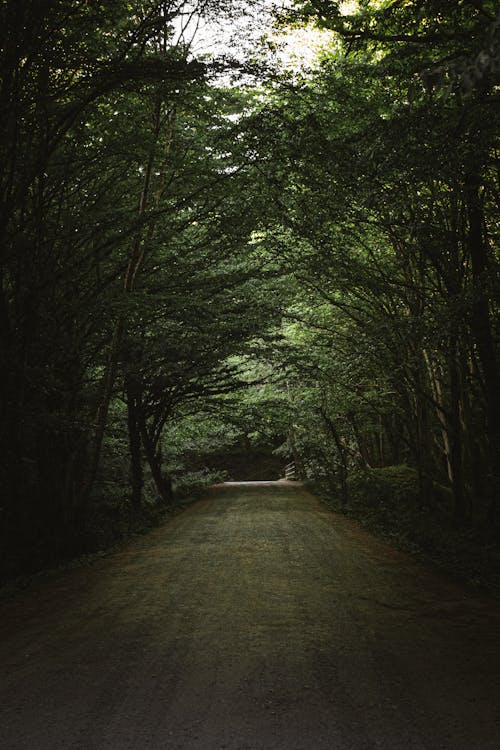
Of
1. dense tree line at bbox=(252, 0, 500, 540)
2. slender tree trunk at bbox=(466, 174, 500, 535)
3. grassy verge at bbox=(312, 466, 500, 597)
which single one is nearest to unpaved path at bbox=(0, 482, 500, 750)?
grassy verge at bbox=(312, 466, 500, 597)

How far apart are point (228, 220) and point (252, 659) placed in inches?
356

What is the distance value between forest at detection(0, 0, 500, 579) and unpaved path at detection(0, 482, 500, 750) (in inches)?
109

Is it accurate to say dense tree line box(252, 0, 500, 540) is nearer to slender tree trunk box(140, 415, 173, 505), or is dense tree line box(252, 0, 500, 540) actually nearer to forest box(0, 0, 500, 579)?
forest box(0, 0, 500, 579)

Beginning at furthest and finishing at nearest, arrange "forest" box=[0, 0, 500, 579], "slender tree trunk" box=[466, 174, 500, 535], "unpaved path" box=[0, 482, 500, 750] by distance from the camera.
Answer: "slender tree trunk" box=[466, 174, 500, 535] → "forest" box=[0, 0, 500, 579] → "unpaved path" box=[0, 482, 500, 750]

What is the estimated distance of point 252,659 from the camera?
4.44m

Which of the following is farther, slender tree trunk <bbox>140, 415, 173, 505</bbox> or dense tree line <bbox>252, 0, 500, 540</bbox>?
slender tree trunk <bbox>140, 415, 173, 505</bbox>

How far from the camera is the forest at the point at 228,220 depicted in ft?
22.0

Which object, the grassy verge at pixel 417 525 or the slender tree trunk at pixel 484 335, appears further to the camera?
the slender tree trunk at pixel 484 335

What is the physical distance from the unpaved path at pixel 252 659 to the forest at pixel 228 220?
2.77m

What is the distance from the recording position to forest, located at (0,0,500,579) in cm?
671

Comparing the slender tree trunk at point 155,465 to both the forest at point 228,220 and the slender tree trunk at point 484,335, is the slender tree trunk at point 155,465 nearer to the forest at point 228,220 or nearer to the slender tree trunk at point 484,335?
the forest at point 228,220

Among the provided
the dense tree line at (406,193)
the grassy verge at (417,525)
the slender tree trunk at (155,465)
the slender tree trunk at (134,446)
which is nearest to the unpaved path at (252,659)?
the grassy verge at (417,525)

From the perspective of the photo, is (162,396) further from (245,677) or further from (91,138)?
(245,677)

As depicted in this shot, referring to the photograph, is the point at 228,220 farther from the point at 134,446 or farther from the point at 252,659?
the point at 252,659
